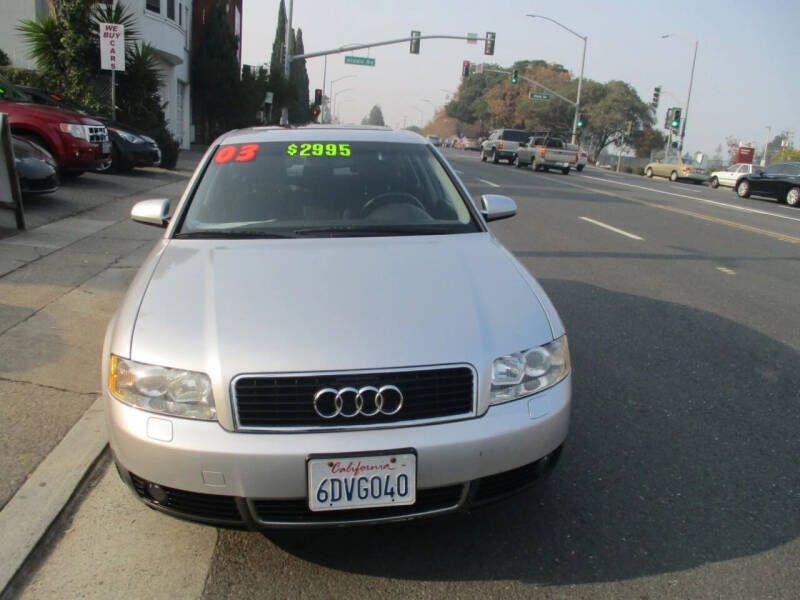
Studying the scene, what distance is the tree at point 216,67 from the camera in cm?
2945

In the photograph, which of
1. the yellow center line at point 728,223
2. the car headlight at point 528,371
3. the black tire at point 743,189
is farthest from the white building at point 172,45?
the black tire at point 743,189

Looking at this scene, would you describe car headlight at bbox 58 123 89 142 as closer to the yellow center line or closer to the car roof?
the car roof

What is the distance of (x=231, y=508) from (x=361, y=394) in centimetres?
62

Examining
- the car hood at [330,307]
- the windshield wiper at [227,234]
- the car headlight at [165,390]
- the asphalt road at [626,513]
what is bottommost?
the asphalt road at [626,513]

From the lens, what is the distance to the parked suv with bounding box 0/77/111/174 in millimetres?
11445

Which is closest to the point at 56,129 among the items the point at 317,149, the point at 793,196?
the point at 317,149

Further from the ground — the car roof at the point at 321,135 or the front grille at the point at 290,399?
the car roof at the point at 321,135

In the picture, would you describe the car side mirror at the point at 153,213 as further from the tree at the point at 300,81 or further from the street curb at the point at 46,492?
the tree at the point at 300,81

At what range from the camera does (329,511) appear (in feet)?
8.14

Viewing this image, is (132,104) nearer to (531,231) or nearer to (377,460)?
(531,231)

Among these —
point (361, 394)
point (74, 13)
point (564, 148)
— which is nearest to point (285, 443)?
point (361, 394)

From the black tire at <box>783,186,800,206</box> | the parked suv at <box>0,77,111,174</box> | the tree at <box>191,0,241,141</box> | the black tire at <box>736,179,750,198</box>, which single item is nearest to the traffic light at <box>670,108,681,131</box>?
the black tire at <box>736,179,750,198</box>

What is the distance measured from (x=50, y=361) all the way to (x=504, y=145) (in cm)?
3472

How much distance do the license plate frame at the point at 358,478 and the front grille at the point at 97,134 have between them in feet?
36.7
